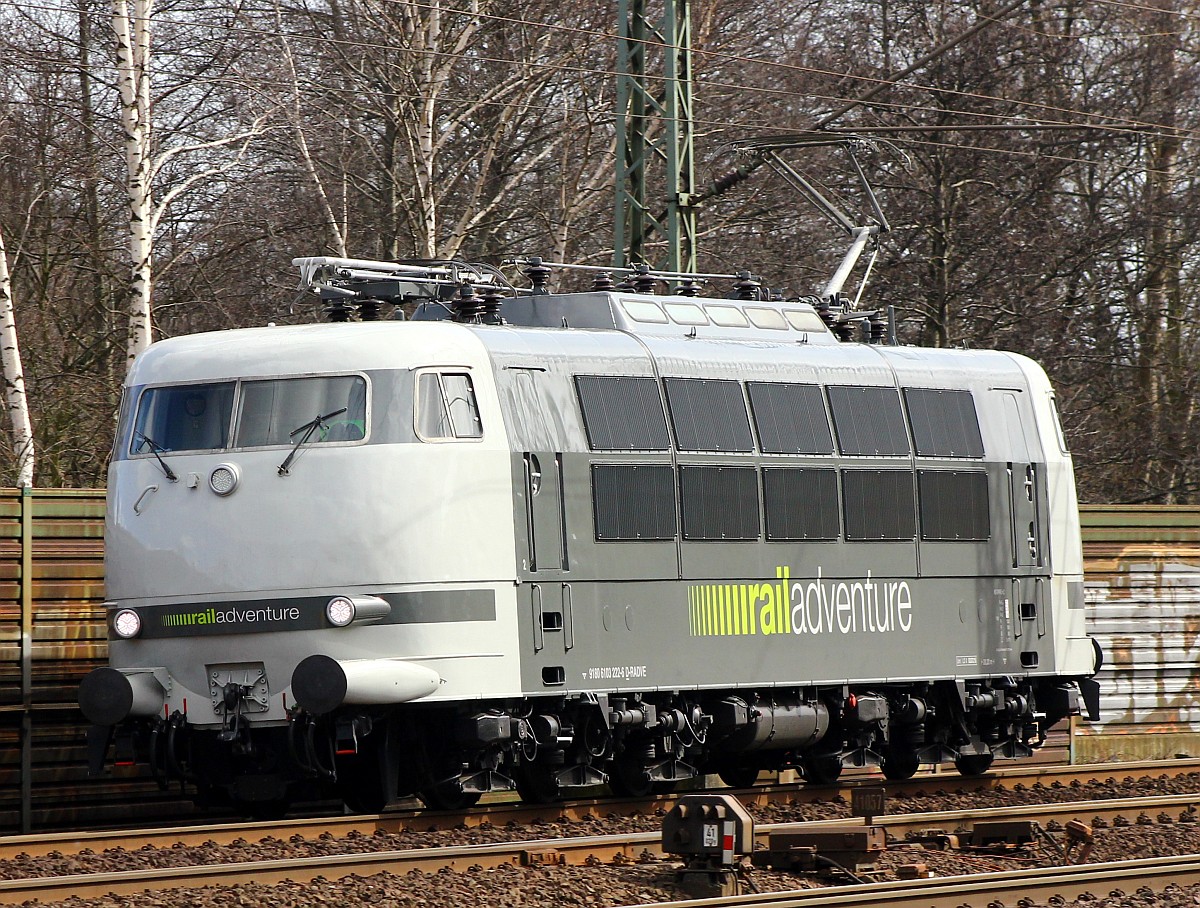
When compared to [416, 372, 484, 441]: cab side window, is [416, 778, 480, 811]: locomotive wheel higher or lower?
lower

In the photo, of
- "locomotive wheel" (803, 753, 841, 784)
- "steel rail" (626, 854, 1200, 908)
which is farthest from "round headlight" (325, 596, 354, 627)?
"locomotive wheel" (803, 753, 841, 784)

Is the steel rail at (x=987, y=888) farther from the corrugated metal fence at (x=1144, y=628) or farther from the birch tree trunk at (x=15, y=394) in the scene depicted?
the birch tree trunk at (x=15, y=394)

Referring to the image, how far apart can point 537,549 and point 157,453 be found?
263 centimetres

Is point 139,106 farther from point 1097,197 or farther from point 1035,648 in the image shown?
point 1097,197

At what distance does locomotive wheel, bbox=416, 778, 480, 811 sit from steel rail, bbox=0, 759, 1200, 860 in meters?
0.15

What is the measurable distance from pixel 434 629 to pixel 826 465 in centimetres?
400

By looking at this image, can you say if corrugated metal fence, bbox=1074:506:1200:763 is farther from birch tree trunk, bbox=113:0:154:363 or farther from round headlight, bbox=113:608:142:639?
round headlight, bbox=113:608:142:639

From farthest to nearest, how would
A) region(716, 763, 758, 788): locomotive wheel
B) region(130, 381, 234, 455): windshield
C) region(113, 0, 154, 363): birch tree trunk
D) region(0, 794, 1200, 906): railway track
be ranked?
region(113, 0, 154, 363): birch tree trunk
region(716, 763, 758, 788): locomotive wheel
region(130, 381, 234, 455): windshield
region(0, 794, 1200, 906): railway track

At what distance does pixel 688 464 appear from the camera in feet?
48.3

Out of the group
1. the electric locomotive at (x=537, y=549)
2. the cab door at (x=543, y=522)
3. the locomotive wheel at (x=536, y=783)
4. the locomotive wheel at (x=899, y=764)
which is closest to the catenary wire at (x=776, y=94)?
the electric locomotive at (x=537, y=549)

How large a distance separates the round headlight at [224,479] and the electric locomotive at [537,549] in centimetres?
2

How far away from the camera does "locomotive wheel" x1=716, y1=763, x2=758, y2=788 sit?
54.5 feet

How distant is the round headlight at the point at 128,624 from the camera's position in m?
13.5

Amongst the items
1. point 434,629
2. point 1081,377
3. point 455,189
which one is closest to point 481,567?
point 434,629
